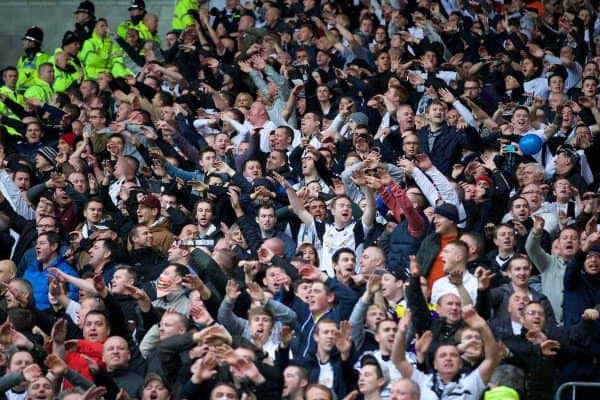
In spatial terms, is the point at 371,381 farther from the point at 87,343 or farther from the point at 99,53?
the point at 99,53

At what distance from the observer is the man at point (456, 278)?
41.6 feet

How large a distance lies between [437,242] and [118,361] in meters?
3.16

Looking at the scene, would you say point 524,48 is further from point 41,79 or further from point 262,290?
point 262,290

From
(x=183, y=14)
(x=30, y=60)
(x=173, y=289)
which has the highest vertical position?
(x=183, y=14)

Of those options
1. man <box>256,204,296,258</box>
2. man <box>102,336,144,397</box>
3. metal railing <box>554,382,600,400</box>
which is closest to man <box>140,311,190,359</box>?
man <box>102,336,144,397</box>

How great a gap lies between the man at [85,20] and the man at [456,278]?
9.94m

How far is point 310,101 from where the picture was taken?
18.4 m

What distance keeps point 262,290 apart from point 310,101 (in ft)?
19.9

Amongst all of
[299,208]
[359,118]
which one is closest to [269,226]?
[299,208]

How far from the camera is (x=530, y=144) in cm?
1642

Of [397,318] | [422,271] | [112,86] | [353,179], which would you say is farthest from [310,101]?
[397,318]

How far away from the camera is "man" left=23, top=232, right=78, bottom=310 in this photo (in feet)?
46.9

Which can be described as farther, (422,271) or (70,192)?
(70,192)

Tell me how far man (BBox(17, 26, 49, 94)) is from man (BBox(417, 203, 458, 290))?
321 inches
